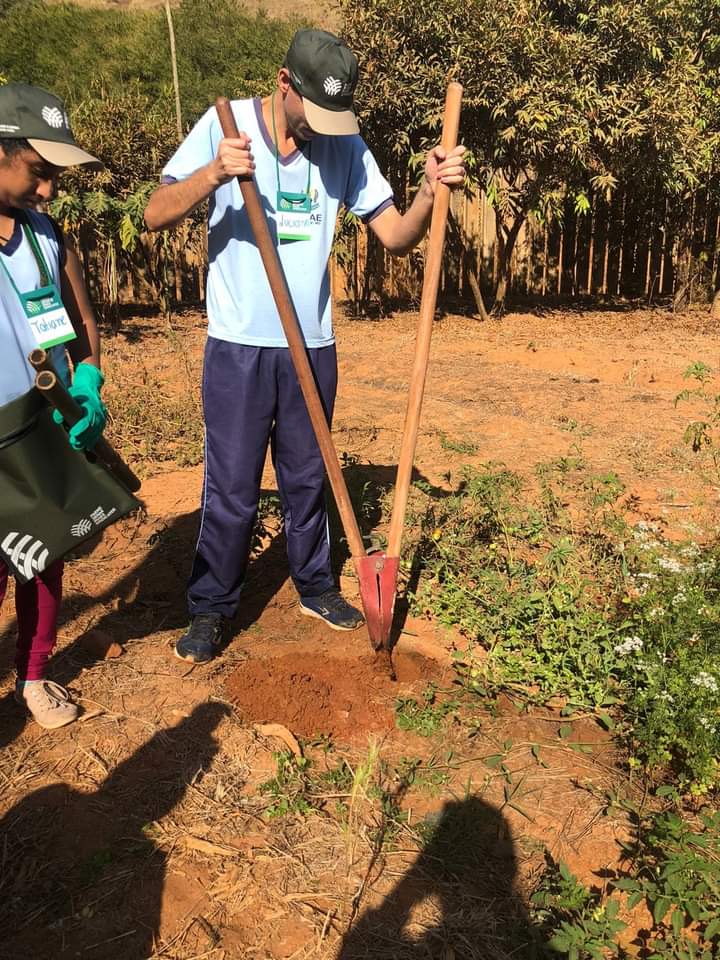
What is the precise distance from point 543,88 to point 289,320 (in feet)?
26.4

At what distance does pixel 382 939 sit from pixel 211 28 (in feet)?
107

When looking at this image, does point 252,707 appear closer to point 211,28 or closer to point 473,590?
point 473,590

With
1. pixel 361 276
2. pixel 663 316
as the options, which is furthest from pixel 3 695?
pixel 663 316

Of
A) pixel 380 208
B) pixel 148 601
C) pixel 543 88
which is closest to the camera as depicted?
pixel 380 208

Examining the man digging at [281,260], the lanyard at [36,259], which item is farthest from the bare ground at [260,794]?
the lanyard at [36,259]

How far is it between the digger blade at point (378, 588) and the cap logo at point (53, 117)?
1.61m

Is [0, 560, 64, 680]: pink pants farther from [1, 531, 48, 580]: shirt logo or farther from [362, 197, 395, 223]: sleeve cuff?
[362, 197, 395, 223]: sleeve cuff

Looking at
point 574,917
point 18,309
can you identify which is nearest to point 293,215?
point 18,309

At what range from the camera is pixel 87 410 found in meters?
2.38

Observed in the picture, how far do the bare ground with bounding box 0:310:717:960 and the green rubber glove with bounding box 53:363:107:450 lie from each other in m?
1.02

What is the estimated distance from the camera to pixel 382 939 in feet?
6.63

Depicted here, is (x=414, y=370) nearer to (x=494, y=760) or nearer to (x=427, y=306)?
(x=427, y=306)

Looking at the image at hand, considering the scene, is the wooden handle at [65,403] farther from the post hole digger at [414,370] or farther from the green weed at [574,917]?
the green weed at [574,917]

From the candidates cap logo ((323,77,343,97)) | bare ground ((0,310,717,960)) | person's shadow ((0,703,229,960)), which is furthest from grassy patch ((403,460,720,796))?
cap logo ((323,77,343,97))
